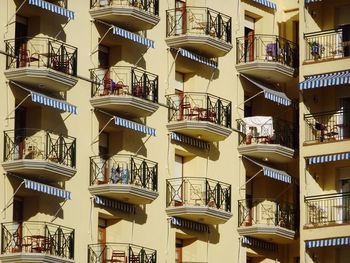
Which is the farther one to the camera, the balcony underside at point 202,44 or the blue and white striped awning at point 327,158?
the blue and white striped awning at point 327,158

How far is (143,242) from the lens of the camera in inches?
2749

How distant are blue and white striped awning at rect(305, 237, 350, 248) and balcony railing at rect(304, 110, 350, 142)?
359cm

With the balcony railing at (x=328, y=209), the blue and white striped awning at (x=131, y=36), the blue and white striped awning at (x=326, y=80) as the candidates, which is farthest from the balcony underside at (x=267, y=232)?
the blue and white striped awning at (x=131, y=36)

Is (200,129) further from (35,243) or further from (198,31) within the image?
(35,243)

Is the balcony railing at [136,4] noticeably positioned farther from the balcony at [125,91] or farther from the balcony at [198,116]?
the balcony at [198,116]

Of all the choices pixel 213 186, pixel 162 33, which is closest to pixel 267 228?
pixel 213 186

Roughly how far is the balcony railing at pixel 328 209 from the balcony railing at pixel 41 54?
1072 centimetres

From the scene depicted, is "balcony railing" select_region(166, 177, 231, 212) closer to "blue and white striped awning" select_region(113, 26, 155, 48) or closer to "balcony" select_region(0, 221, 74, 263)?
"blue and white striped awning" select_region(113, 26, 155, 48)

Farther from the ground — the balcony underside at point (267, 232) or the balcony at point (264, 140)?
the balcony at point (264, 140)

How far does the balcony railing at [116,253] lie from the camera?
222 feet

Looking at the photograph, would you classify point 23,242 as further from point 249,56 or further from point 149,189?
point 249,56

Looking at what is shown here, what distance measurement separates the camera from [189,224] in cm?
A: 7181

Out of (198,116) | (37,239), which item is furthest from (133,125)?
(37,239)

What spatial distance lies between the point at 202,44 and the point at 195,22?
40.4 inches
